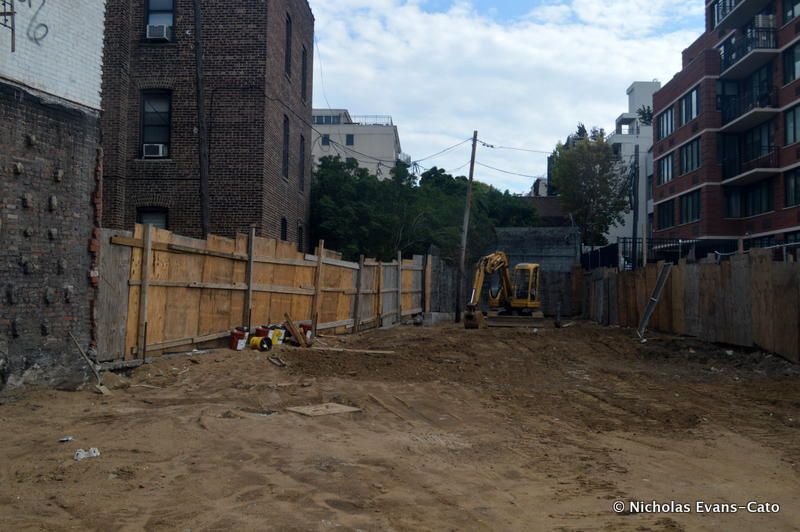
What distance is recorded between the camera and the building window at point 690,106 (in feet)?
132

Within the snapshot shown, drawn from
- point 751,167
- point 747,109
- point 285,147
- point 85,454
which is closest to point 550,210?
point 747,109

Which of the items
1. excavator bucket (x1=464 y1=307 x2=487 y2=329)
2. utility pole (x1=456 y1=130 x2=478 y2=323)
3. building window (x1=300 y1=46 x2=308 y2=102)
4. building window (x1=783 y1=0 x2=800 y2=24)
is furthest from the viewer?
building window (x1=783 y1=0 x2=800 y2=24)

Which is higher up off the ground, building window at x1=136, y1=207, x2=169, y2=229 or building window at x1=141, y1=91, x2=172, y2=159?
building window at x1=141, y1=91, x2=172, y2=159

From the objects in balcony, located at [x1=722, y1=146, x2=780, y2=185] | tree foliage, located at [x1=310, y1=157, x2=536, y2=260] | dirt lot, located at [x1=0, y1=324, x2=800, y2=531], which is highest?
balcony, located at [x1=722, y1=146, x2=780, y2=185]

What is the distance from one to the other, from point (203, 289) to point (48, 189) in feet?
12.0

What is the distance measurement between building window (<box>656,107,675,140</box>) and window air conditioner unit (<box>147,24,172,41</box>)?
106ft

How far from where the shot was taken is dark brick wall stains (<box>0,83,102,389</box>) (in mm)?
9172

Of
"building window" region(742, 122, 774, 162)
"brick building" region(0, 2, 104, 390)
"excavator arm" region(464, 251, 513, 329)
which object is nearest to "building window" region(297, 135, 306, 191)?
"excavator arm" region(464, 251, 513, 329)

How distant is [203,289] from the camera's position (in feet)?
42.4

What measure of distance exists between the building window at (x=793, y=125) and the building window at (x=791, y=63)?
5.05 ft

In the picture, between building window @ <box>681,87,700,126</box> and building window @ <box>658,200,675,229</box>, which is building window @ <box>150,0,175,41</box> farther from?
building window @ <box>658,200,675,229</box>

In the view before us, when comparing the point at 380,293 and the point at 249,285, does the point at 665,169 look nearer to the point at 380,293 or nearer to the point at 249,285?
the point at 380,293

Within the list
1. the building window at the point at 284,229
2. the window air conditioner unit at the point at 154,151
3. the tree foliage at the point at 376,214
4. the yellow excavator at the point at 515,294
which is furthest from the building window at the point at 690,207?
the window air conditioner unit at the point at 154,151

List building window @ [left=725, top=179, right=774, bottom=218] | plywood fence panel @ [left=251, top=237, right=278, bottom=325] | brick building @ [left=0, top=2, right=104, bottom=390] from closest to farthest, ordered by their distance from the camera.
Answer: brick building @ [left=0, top=2, right=104, bottom=390]
plywood fence panel @ [left=251, top=237, right=278, bottom=325]
building window @ [left=725, top=179, right=774, bottom=218]
